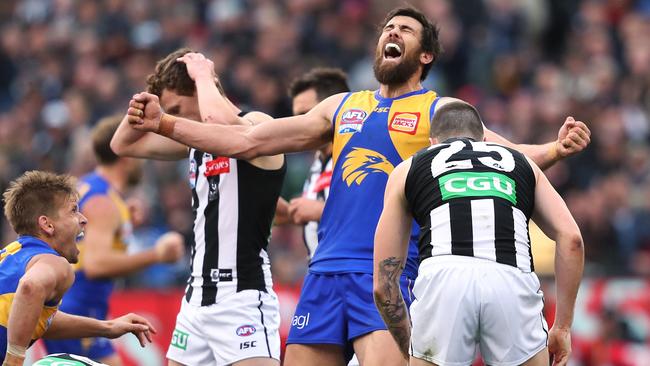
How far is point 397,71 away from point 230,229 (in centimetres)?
158

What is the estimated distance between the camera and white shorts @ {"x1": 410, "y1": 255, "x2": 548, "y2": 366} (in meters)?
6.51

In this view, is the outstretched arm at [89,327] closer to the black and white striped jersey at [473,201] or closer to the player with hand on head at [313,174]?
the player with hand on head at [313,174]

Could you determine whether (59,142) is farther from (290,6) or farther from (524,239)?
(524,239)

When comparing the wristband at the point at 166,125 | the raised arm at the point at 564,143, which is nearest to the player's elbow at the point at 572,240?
the raised arm at the point at 564,143

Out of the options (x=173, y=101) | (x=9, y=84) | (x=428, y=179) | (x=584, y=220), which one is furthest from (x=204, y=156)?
(x=9, y=84)

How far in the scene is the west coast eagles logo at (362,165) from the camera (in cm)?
762

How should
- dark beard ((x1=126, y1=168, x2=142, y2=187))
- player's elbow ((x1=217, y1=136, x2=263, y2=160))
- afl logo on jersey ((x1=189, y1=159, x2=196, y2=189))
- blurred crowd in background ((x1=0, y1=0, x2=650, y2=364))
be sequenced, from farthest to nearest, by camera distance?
blurred crowd in background ((x1=0, y1=0, x2=650, y2=364)) → dark beard ((x1=126, y1=168, x2=142, y2=187)) → afl logo on jersey ((x1=189, y1=159, x2=196, y2=189)) → player's elbow ((x1=217, y1=136, x2=263, y2=160))

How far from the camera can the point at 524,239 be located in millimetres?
6789

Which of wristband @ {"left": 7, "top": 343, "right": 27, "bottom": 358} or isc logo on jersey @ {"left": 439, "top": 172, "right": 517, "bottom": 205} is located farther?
wristband @ {"left": 7, "top": 343, "right": 27, "bottom": 358}

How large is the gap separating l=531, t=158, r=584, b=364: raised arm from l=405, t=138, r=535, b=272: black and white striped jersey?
9 cm

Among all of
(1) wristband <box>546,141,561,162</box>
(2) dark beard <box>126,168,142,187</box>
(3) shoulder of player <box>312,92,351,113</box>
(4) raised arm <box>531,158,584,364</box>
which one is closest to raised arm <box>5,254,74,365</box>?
(3) shoulder of player <box>312,92,351,113</box>

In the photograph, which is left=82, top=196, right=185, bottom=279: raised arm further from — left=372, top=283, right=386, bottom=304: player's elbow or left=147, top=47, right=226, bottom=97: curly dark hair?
left=372, top=283, right=386, bottom=304: player's elbow

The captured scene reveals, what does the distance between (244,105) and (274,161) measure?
35.9 feet

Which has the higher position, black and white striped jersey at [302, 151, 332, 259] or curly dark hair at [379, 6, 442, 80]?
curly dark hair at [379, 6, 442, 80]
